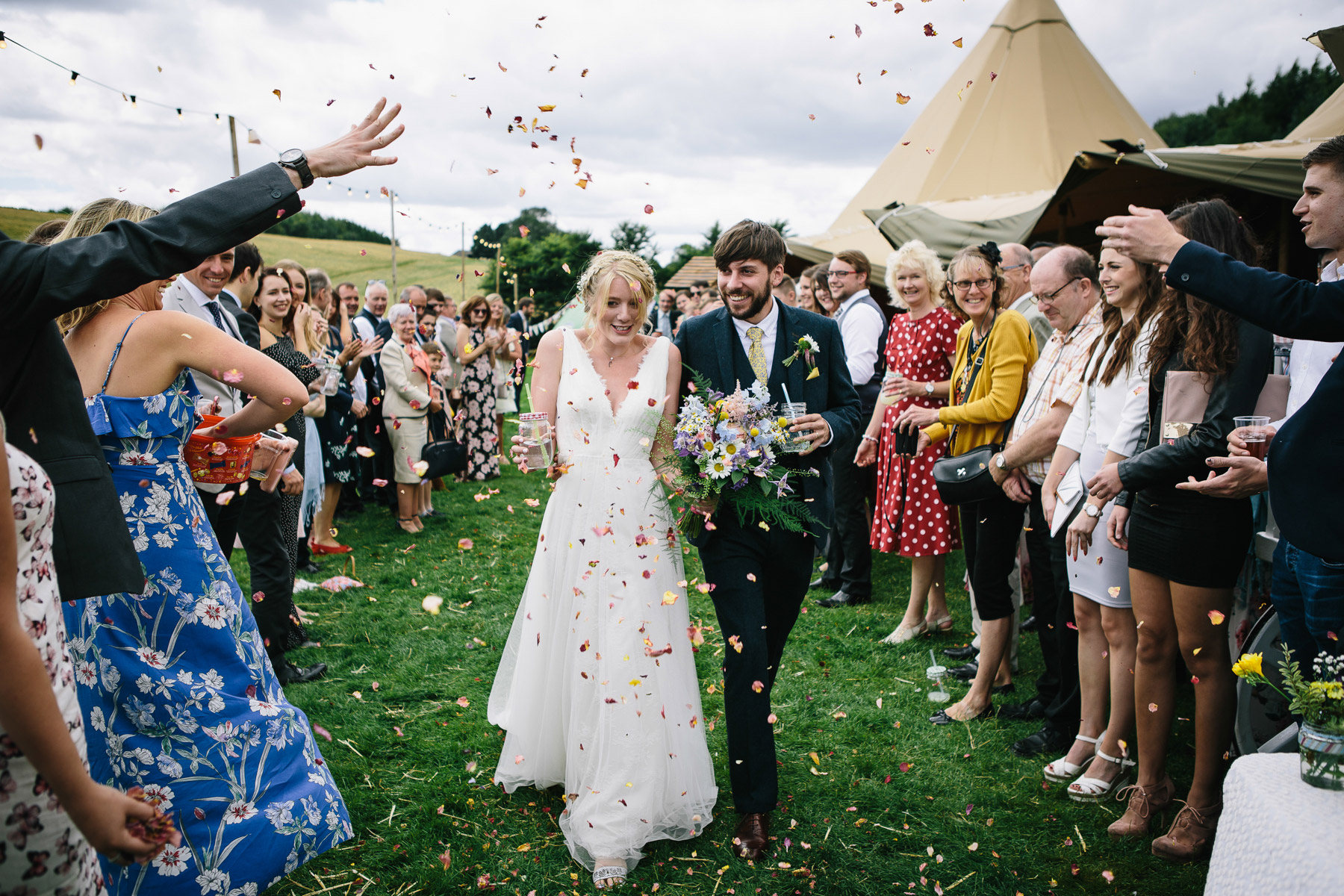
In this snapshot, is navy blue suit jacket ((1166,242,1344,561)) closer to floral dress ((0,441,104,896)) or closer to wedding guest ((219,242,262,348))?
floral dress ((0,441,104,896))

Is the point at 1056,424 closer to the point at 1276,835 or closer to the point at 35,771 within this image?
the point at 1276,835

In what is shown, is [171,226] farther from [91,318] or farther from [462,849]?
[462,849]

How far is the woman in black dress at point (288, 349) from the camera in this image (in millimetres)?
5207

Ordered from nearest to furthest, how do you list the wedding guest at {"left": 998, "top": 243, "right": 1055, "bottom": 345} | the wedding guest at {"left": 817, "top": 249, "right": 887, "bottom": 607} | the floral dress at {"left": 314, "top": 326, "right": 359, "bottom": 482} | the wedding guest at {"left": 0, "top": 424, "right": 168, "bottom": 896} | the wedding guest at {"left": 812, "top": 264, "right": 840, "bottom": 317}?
the wedding guest at {"left": 0, "top": 424, "right": 168, "bottom": 896} → the wedding guest at {"left": 998, "top": 243, "right": 1055, "bottom": 345} → the wedding guest at {"left": 817, "top": 249, "right": 887, "bottom": 607} → the wedding guest at {"left": 812, "top": 264, "right": 840, "bottom": 317} → the floral dress at {"left": 314, "top": 326, "right": 359, "bottom": 482}

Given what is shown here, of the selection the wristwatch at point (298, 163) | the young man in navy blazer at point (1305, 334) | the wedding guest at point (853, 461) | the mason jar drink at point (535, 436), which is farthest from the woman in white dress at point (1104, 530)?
the wristwatch at point (298, 163)

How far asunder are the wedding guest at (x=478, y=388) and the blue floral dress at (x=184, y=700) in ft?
24.9

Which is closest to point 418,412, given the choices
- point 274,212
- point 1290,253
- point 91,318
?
point 91,318

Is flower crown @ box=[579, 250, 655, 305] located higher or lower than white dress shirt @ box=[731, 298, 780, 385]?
higher

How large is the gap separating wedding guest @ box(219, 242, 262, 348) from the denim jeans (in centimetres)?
474

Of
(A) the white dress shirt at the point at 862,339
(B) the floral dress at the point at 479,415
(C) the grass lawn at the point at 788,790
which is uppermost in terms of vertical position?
(A) the white dress shirt at the point at 862,339

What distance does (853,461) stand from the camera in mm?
6379

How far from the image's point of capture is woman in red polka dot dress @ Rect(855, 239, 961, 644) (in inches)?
206

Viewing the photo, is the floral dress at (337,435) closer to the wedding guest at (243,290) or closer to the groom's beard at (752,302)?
the wedding guest at (243,290)

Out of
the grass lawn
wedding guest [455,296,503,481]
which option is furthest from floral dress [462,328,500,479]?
the grass lawn
